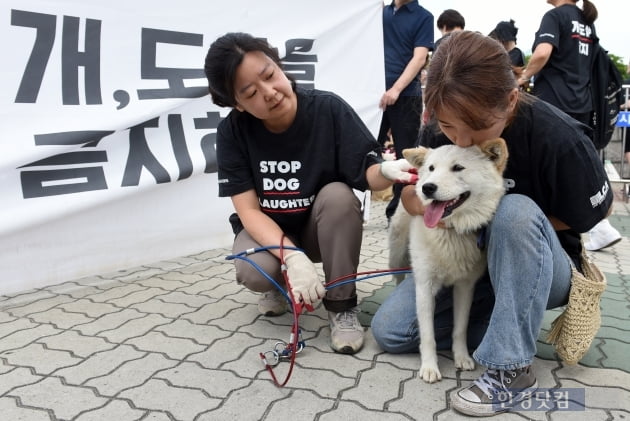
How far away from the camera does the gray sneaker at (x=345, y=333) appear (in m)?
2.05

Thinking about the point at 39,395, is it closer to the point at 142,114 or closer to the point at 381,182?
the point at 381,182

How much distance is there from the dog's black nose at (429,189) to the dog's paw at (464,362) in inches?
28.3

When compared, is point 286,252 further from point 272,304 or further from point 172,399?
point 172,399

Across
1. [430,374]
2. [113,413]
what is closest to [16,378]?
[113,413]

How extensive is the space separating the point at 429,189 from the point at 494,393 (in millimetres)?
730

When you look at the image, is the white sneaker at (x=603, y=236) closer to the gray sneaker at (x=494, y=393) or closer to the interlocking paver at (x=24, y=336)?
the gray sneaker at (x=494, y=393)

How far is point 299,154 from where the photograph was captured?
2.22 meters

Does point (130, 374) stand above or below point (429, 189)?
below

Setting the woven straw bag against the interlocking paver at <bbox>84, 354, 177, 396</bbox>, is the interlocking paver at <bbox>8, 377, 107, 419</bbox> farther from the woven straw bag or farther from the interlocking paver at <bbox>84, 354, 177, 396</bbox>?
the woven straw bag

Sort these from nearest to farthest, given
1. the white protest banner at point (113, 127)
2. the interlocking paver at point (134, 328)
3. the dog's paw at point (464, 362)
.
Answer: the dog's paw at point (464, 362), the interlocking paver at point (134, 328), the white protest banner at point (113, 127)

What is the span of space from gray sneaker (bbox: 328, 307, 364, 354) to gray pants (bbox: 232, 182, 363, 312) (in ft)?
0.12

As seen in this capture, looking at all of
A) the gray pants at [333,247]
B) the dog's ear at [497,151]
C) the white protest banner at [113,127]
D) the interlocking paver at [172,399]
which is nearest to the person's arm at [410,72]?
the white protest banner at [113,127]

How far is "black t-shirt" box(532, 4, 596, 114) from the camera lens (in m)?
3.49

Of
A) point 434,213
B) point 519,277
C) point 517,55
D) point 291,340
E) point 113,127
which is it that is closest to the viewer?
point 519,277
